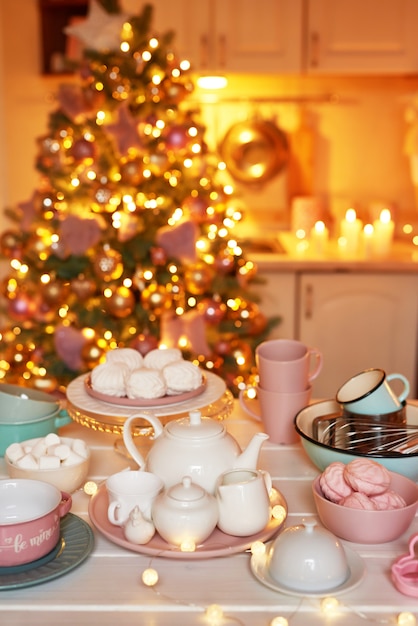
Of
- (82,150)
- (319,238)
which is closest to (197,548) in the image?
(82,150)

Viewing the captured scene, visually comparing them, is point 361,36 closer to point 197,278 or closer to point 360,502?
point 197,278

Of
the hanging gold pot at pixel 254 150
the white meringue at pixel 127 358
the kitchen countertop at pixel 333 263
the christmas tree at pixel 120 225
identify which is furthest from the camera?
the hanging gold pot at pixel 254 150

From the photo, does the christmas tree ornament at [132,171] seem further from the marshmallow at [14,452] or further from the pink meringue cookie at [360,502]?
the pink meringue cookie at [360,502]

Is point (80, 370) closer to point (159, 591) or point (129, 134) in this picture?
point (129, 134)

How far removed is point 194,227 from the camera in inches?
101

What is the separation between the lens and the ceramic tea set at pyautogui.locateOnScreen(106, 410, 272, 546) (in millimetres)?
1032

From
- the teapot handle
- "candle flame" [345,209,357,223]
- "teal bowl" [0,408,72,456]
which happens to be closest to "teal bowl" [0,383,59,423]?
"teal bowl" [0,408,72,456]

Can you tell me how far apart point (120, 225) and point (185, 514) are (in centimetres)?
167

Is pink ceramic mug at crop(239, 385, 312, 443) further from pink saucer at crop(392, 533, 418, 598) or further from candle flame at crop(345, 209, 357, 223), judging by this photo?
candle flame at crop(345, 209, 357, 223)

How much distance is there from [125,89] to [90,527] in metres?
1.82

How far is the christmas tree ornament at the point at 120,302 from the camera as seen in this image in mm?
2543

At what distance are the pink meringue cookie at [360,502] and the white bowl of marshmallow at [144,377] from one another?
1.34ft

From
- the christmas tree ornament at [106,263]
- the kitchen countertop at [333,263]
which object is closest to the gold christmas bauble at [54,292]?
the christmas tree ornament at [106,263]

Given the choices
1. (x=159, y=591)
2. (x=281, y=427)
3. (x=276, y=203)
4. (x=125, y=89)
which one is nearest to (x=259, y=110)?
(x=276, y=203)
